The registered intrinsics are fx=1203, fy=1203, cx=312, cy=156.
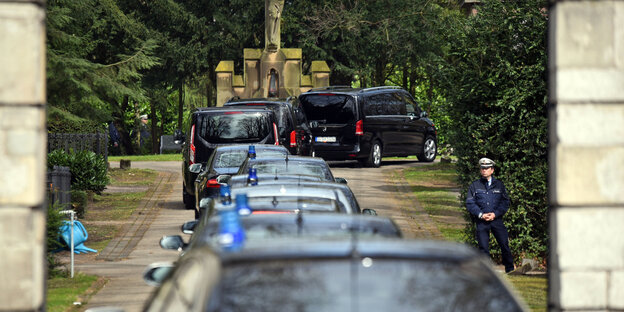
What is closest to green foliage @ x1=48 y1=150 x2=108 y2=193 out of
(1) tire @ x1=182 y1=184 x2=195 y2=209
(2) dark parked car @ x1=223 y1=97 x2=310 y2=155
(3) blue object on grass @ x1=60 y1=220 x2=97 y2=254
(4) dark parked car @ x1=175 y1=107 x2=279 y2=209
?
(1) tire @ x1=182 y1=184 x2=195 y2=209

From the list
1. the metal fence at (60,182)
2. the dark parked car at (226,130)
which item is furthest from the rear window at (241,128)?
the metal fence at (60,182)

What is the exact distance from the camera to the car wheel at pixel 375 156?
104 ft

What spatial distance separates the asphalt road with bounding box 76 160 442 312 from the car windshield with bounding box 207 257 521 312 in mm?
7175

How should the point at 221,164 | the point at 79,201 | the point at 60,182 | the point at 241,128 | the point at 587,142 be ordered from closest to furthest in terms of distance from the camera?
the point at 587,142
the point at 221,164
the point at 60,182
the point at 79,201
the point at 241,128

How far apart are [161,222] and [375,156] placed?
12.3m

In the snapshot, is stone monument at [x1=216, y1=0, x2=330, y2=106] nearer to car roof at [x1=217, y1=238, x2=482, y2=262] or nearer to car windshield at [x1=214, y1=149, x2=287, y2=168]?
car windshield at [x1=214, y1=149, x2=287, y2=168]

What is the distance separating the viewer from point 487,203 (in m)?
14.6

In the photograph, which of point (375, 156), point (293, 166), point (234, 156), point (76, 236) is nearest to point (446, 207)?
point (234, 156)

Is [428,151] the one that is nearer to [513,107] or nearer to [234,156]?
[234,156]

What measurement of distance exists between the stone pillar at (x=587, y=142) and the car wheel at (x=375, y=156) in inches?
940

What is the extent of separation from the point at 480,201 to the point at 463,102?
6.07 ft

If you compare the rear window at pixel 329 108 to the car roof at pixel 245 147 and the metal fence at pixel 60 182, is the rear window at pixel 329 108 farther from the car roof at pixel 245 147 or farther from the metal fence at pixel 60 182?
the metal fence at pixel 60 182

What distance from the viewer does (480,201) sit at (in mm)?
14641

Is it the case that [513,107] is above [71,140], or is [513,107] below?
above
